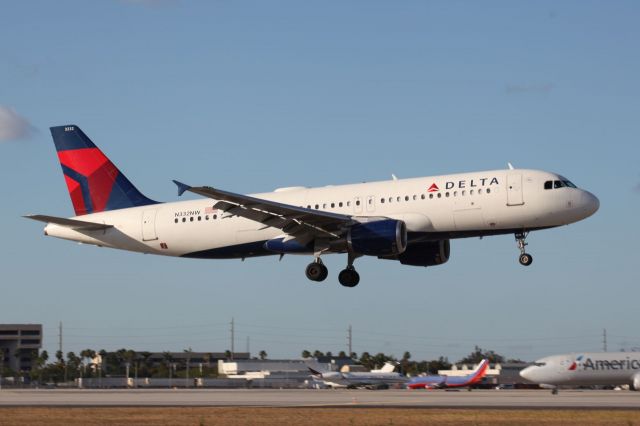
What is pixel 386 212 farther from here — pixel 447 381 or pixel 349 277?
pixel 447 381

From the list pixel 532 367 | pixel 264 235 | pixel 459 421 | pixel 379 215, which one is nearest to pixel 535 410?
pixel 459 421

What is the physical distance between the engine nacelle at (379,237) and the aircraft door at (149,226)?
1251 cm

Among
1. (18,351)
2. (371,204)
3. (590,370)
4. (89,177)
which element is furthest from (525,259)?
(18,351)

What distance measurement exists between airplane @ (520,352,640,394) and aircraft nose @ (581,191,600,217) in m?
32.6

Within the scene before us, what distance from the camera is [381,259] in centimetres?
5619

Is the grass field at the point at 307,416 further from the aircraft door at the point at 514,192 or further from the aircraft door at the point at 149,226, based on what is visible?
the aircraft door at the point at 149,226

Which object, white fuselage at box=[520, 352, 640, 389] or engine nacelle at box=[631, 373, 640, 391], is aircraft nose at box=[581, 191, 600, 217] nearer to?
engine nacelle at box=[631, 373, 640, 391]

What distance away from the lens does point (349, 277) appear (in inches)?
2217

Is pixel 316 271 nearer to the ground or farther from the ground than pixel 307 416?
farther from the ground

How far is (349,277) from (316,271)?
2014mm

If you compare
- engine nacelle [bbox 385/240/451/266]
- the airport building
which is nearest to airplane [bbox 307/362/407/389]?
engine nacelle [bbox 385/240/451/266]

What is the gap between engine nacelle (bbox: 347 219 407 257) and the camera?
51094 millimetres

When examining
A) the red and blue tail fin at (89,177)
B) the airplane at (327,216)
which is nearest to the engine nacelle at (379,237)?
the airplane at (327,216)

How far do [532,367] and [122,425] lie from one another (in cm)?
5157
